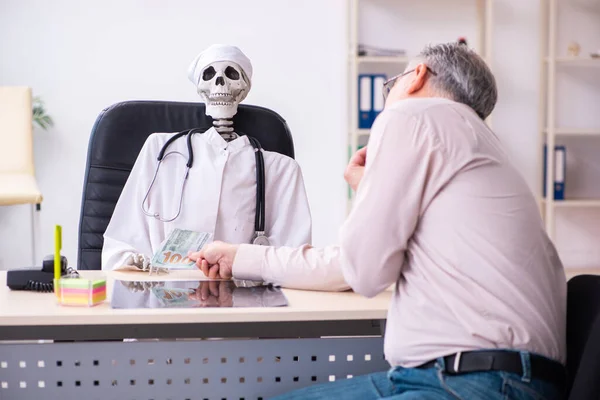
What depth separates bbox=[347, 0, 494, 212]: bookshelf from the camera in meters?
4.74

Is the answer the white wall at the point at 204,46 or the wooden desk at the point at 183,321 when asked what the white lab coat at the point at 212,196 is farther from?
the white wall at the point at 204,46

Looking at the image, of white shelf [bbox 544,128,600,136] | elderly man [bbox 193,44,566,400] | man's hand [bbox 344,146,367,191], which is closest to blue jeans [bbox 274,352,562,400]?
elderly man [bbox 193,44,566,400]

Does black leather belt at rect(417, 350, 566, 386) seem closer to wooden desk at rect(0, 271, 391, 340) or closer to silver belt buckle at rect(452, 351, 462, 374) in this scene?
silver belt buckle at rect(452, 351, 462, 374)

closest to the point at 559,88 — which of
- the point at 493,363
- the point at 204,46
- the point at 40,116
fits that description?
the point at 204,46

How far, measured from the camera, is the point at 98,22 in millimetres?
4633

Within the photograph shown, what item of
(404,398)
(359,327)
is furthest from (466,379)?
(359,327)

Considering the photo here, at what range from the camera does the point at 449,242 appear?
129 centimetres

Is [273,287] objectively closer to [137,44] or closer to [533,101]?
[137,44]

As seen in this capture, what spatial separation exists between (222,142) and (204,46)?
240 centimetres

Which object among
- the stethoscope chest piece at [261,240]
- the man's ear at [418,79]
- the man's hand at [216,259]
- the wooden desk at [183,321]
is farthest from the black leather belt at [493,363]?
the stethoscope chest piece at [261,240]

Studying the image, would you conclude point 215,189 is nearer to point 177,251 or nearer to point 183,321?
point 177,251

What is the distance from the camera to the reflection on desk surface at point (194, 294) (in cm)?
149

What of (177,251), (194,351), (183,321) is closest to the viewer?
(183,321)

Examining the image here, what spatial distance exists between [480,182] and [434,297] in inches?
8.0
